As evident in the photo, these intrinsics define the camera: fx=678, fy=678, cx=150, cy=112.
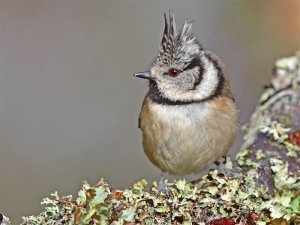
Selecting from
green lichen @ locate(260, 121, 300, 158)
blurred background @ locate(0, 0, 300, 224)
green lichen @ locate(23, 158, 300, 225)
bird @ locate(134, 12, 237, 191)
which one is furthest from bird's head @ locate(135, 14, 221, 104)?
blurred background @ locate(0, 0, 300, 224)

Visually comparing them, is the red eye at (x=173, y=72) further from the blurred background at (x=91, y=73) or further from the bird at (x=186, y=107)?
the blurred background at (x=91, y=73)

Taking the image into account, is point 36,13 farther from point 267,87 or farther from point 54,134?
point 267,87

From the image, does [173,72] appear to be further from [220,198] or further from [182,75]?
[220,198]

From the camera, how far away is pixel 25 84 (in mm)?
7934

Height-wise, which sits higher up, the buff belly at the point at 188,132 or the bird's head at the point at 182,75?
the bird's head at the point at 182,75

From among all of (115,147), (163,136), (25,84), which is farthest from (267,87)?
(25,84)

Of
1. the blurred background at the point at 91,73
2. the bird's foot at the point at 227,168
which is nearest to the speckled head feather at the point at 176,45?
the bird's foot at the point at 227,168

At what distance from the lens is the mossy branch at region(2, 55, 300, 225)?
302cm

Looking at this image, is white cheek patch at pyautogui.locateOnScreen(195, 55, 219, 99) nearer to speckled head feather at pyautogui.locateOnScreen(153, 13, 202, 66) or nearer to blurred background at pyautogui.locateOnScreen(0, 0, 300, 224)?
speckled head feather at pyautogui.locateOnScreen(153, 13, 202, 66)

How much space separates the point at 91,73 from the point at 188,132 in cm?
413

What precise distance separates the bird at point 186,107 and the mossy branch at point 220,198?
210mm

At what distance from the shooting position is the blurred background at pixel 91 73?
7.11m

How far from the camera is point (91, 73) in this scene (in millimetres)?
8133

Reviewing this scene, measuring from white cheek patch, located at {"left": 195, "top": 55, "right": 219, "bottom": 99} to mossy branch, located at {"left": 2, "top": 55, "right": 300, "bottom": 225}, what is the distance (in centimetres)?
42
